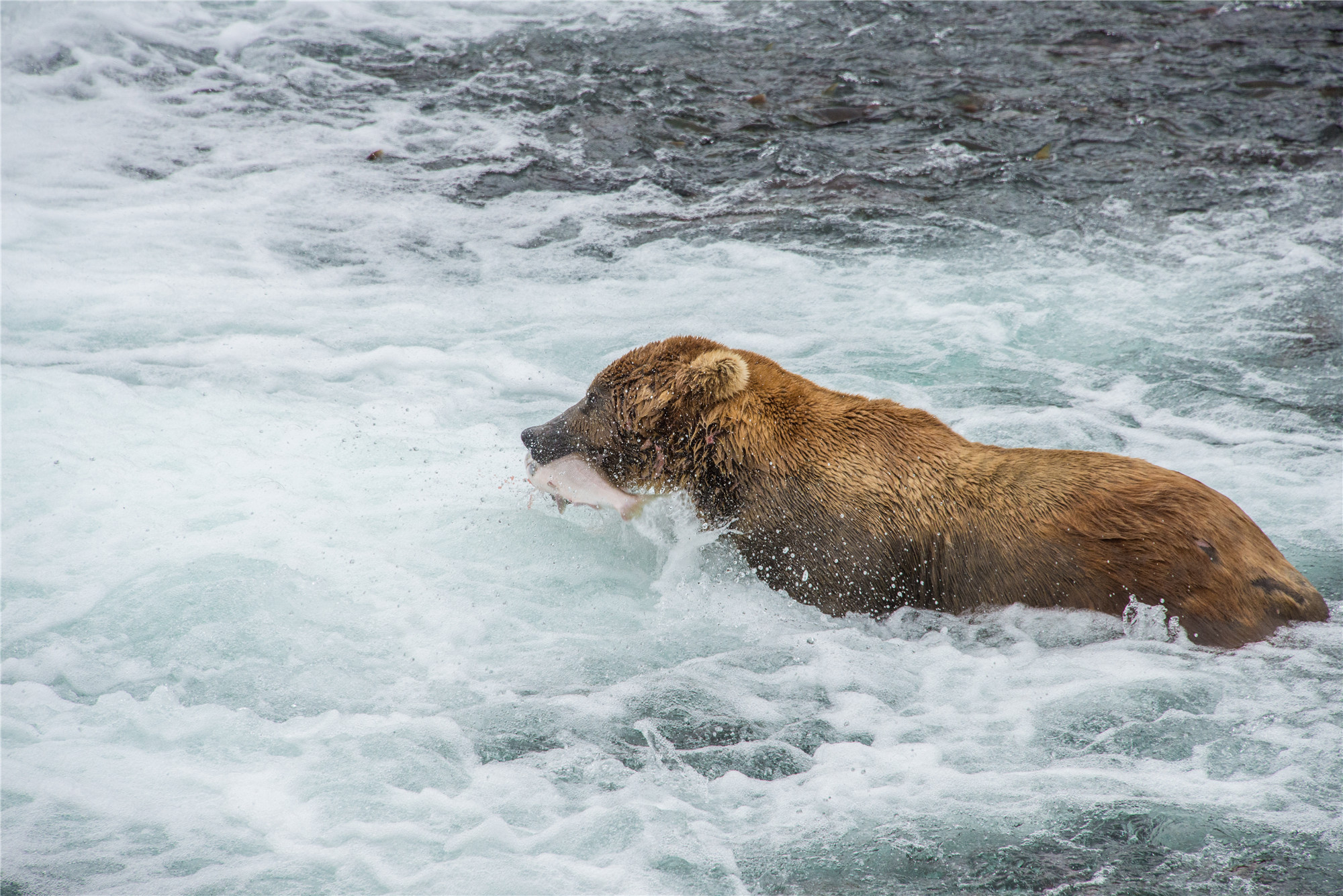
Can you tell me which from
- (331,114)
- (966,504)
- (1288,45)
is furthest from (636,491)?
(1288,45)

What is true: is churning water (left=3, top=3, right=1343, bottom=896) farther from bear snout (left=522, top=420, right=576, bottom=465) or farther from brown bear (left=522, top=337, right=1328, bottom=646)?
bear snout (left=522, top=420, right=576, bottom=465)

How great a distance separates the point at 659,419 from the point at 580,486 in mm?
543

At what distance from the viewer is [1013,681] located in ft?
14.2

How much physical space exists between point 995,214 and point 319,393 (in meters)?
5.94

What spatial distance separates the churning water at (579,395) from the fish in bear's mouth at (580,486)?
146 mm

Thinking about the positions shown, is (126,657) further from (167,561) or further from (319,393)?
(319,393)

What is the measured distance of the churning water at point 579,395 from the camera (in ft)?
11.6

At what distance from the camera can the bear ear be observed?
191 inches

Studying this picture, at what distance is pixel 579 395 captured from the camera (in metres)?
7.04

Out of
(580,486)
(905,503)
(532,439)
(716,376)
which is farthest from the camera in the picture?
(532,439)

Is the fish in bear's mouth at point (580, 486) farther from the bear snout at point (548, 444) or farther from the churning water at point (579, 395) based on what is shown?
the churning water at point (579, 395)

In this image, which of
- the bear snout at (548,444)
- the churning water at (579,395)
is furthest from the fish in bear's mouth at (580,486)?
the churning water at (579,395)

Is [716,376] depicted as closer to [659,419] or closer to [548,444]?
[659,419]

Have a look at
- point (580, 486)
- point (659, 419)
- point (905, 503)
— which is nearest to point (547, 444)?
point (580, 486)
